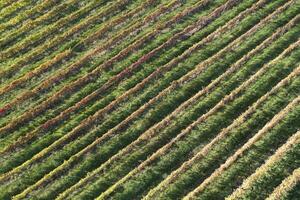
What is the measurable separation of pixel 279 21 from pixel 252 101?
739cm

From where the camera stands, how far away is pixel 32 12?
37938 millimetres

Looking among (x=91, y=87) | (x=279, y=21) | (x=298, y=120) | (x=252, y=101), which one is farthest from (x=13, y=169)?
(x=279, y=21)

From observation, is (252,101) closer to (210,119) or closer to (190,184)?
(210,119)

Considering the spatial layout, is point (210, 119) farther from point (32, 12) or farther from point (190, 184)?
point (32, 12)

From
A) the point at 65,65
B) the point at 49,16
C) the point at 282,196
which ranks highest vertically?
the point at 49,16

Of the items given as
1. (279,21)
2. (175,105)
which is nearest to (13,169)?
(175,105)

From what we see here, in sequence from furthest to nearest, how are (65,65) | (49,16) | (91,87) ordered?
(49,16)
(65,65)
(91,87)

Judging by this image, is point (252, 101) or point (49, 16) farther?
point (49, 16)

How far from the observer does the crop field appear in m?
22.9

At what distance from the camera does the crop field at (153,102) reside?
75.0 ft

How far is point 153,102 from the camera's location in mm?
27422

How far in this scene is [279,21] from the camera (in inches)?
1195

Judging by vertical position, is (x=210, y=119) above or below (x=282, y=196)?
above

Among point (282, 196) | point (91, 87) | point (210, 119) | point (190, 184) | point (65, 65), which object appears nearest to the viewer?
point (282, 196)
